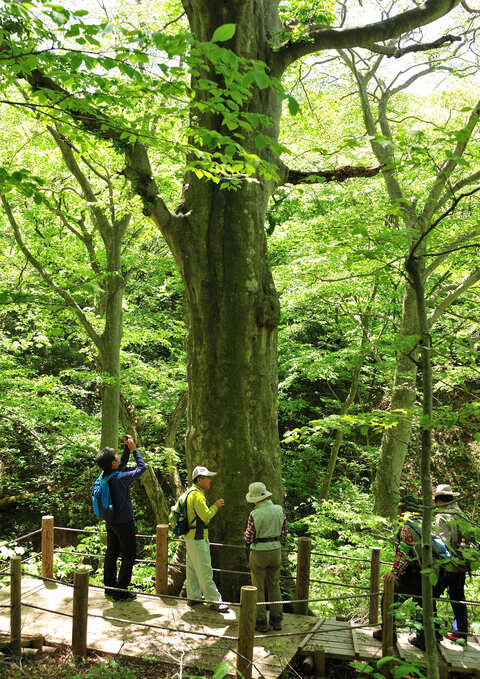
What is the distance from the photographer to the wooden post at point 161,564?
667 cm

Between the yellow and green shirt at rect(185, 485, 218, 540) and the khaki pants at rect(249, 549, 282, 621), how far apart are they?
0.62 metres

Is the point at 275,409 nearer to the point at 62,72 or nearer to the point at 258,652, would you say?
the point at 258,652

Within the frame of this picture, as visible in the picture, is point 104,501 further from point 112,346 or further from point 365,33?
point 365,33

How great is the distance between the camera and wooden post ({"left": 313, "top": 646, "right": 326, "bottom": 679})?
16.5 feet

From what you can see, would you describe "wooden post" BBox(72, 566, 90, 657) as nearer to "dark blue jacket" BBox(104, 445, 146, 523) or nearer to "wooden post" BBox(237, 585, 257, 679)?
"dark blue jacket" BBox(104, 445, 146, 523)

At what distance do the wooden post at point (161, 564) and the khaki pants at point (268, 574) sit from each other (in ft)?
4.68

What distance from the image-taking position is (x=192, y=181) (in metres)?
7.29

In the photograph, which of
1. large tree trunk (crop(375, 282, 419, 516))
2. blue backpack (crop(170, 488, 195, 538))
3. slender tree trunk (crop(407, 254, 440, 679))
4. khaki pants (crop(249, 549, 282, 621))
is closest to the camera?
slender tree trunk (crop(407, 254, 440, 679))

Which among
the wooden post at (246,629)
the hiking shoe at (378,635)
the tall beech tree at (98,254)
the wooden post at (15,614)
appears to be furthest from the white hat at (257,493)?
the tall beech tree at (98,254)

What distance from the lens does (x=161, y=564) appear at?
22.0 feet

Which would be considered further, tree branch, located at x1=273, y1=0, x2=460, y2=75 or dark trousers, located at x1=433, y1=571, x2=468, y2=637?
tree branch, located at x1=273, y1=0, x2=460, y2=75

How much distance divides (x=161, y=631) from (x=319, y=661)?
1625mm

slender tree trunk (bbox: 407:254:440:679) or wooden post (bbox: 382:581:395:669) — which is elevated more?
slender tree trunk (bbox: 407:254:440:679)

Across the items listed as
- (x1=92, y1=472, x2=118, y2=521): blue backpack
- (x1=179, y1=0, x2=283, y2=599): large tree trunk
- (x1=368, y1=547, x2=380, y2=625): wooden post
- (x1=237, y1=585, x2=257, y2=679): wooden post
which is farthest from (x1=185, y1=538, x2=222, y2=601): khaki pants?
(x1=368, y1=547, x2=380, y2=625): wooden post
